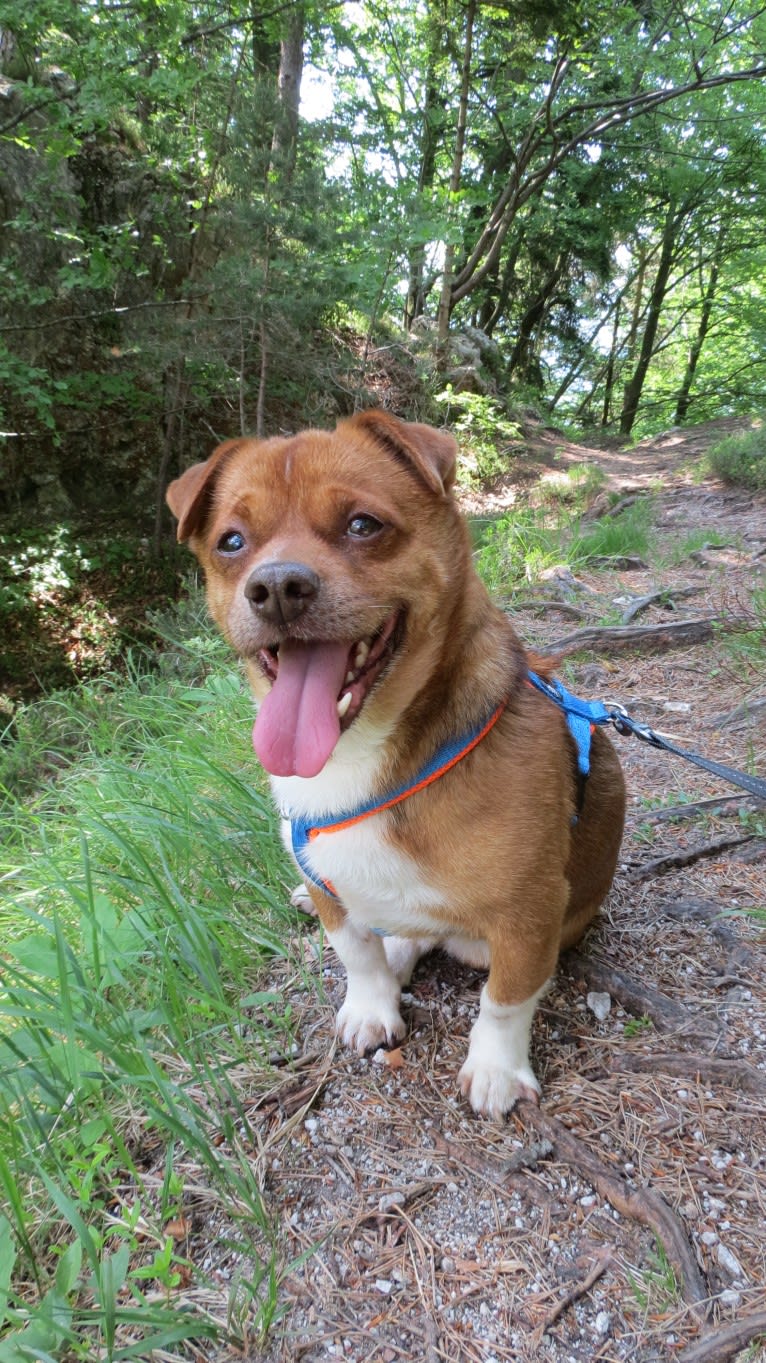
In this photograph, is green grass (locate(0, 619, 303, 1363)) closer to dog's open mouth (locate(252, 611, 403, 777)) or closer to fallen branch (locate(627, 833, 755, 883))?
dog's open mouth (locate(252, 611, 403, 777))

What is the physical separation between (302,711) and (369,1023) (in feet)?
3.36

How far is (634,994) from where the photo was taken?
215cm

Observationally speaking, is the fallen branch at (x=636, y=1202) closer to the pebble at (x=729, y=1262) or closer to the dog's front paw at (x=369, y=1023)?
the pebble at (x=729, y=1262)

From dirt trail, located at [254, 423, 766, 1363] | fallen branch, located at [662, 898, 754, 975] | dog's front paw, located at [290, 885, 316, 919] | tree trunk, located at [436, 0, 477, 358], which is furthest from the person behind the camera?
tree trunk, located at [436, 0, 477, 358]

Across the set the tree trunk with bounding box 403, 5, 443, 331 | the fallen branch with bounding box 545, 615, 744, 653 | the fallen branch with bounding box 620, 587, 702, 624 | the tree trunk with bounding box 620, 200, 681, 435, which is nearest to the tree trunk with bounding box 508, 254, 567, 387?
the tree trunk with bounding box 620, 200, 681, 435

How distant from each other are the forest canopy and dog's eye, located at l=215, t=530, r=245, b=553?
20.8ft

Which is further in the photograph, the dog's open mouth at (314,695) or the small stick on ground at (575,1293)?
the dog's open mouth at (314,695)

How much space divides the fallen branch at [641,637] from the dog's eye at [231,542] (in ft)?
10.6

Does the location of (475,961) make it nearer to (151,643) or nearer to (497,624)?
(497,624)

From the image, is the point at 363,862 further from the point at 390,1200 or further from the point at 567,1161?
the point at 567,1161

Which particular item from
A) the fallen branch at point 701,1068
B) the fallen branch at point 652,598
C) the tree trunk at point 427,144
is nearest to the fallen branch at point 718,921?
the fallen branch at point 701,1068

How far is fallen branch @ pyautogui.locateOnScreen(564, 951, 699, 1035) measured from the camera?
206 centimetres

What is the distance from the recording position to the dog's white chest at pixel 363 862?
1.80 meters

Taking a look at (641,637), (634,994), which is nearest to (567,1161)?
(634,994)
